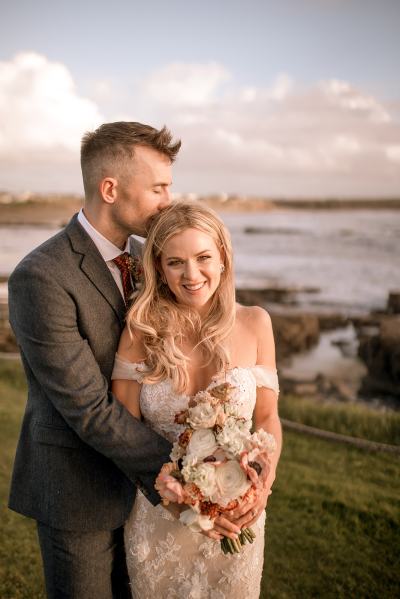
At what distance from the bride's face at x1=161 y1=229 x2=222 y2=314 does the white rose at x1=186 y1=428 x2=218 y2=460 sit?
0.76 m

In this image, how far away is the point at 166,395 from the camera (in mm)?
2826

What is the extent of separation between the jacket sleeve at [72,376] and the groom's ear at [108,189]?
0.55m

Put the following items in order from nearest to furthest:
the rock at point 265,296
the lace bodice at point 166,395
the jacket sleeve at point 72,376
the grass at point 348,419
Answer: the jacket sleeve at point 72,376
the lace bodice at point 166,395
the grass at point 348,419
the rock at point 265,296

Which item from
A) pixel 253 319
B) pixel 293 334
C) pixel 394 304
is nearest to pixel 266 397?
pixel 253 319

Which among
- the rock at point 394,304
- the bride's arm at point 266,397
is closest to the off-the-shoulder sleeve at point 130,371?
the bride's arm at point 266,397

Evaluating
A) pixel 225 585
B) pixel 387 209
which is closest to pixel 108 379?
pixel 225 585

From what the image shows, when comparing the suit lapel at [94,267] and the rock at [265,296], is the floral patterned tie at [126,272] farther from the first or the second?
the rock at [265,296]

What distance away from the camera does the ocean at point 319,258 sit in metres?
24.6

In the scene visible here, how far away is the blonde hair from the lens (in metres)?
2.86

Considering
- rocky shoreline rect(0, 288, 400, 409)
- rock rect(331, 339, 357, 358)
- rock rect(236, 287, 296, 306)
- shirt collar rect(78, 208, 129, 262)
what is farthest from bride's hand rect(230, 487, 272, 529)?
rock rect(236, 287, 296, 306)

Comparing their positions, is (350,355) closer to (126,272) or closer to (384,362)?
(384,362)

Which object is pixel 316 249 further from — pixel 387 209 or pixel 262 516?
pixel 262 516

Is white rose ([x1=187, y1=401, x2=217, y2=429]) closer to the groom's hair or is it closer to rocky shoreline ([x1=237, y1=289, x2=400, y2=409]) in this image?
the groom's hair

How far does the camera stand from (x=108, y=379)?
287cm
